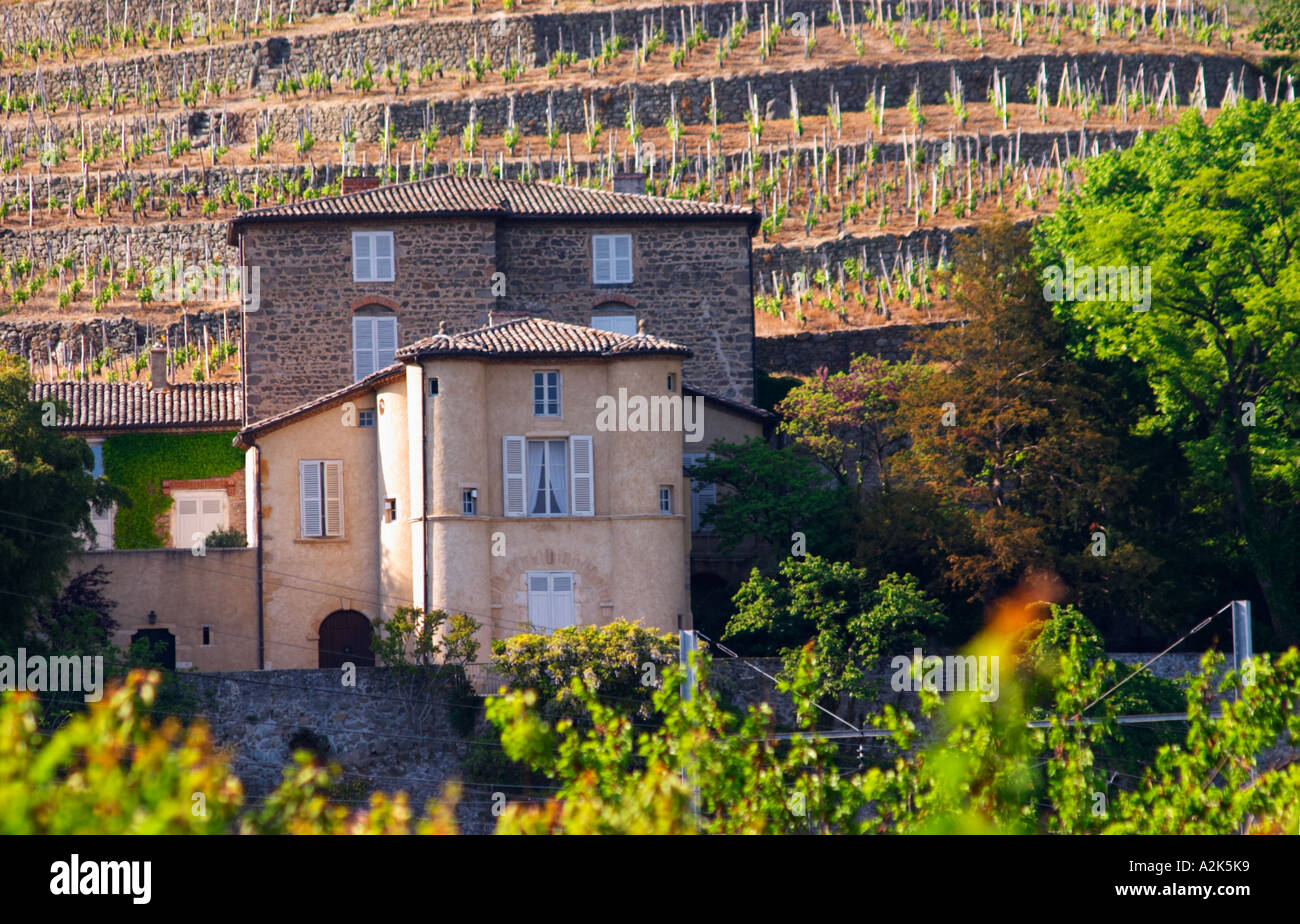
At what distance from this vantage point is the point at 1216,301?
1448 inches

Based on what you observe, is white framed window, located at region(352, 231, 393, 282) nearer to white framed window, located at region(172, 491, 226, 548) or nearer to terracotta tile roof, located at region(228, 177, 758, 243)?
terracotta tile roof, located at region(228, 177, 758, 243)

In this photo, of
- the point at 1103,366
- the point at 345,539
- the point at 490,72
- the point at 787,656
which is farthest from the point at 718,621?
the point at 490,72

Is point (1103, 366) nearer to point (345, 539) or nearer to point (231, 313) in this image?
point (345, 539)

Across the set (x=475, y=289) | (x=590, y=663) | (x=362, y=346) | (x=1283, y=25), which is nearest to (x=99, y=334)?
(x=362, y=346)

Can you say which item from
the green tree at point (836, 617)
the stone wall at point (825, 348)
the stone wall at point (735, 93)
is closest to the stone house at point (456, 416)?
the green tree at point (836, 617)

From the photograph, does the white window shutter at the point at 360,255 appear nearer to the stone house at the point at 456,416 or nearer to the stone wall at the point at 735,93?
the stone house at the point at 456,416

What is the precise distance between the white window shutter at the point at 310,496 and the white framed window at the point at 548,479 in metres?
4.09

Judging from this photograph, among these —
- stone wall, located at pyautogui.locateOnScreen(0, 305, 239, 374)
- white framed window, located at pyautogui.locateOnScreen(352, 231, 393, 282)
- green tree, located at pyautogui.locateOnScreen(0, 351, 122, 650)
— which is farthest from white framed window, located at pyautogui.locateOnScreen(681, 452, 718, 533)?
stone wall, located at pyautogui.locateOnScreen(0, 305, 239, 374)

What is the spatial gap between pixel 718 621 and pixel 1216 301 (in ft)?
39.0

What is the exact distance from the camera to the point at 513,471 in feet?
110

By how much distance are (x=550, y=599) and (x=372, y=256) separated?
10.5m

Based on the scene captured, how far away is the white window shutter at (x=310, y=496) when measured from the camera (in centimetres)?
3522

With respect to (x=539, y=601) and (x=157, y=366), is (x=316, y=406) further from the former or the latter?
(x=157, y=366)

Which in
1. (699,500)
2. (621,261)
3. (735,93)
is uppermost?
(735,93)
